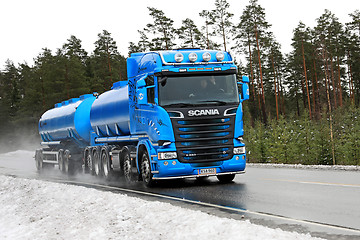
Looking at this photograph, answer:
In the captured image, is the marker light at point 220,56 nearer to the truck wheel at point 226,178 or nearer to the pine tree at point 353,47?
the truck wheel at point 226,178

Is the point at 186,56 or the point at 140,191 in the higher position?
the point at 186,56

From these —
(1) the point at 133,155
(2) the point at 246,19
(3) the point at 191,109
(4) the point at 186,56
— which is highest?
(2) the point at 246,19

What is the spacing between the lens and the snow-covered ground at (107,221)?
261 inches

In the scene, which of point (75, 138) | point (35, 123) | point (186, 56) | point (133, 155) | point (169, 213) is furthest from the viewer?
point (35, 123)

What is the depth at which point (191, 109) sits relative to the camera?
1288 cm

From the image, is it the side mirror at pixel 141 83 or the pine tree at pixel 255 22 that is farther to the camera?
the pine tree at pixel 255 22

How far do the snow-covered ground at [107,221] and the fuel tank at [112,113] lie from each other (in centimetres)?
336

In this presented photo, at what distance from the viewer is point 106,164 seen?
61.2ft

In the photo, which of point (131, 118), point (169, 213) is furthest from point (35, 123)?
point (169, 213)

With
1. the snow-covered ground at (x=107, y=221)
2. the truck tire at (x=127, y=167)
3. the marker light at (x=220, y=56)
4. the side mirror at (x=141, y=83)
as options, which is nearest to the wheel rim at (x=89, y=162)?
the truck tire at (x=127, y=167)

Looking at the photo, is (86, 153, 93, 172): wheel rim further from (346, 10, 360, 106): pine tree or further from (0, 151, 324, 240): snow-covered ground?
(346, 10, 360, 106): pine tree

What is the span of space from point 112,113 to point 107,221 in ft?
30.4

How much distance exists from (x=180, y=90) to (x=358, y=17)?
61240mm

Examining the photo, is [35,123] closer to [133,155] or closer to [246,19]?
[246,19]
